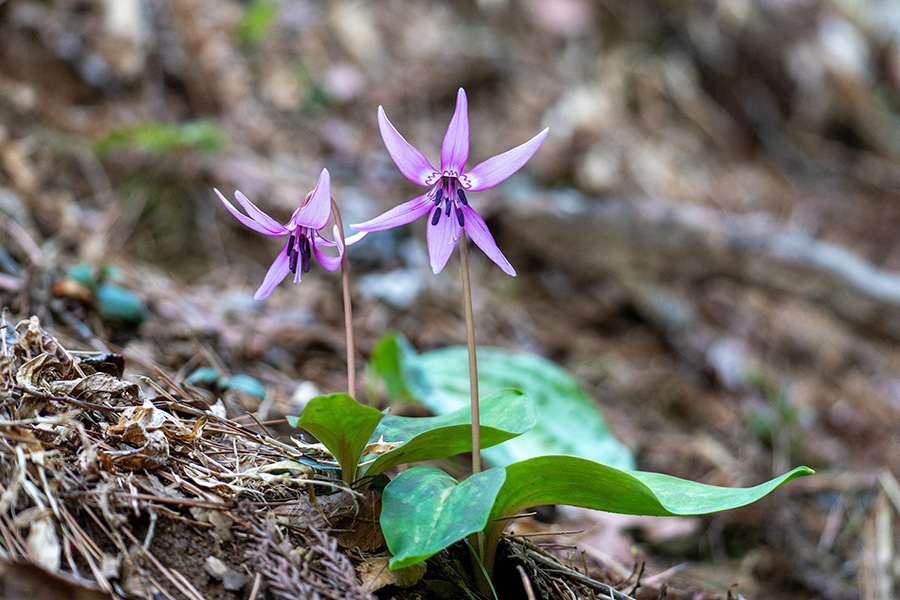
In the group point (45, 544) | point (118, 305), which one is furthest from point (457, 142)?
point (118, 305)

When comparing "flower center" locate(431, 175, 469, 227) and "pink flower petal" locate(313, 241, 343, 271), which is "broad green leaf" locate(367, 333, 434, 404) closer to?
"pink flower petal" locate(313, 241, 343, 271)

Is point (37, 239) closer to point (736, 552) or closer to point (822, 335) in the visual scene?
point (736, 552)

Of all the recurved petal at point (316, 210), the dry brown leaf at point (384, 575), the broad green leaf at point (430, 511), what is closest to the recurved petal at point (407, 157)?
the recurved petal at point (316, 210)

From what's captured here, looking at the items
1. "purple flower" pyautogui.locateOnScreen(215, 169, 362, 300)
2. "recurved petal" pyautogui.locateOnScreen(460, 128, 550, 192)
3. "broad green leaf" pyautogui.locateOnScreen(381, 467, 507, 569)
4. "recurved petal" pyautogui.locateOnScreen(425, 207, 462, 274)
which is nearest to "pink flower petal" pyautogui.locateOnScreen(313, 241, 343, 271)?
"purple flower" pyautogui.locateOnScreen(215, 169, 362, 300)

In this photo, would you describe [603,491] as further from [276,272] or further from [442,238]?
[276,272]

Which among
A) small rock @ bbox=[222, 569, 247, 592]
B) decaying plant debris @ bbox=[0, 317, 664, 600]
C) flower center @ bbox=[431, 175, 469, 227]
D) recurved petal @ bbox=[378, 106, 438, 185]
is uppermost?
recurved petal @ bbox=[378, 106, 438, 185]

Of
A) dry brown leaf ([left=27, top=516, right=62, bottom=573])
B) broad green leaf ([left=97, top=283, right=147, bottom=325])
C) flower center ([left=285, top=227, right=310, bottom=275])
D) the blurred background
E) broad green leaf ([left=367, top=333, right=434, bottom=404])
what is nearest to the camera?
dry brown leaf ([left=27, top=516, right=62, bottom=573])

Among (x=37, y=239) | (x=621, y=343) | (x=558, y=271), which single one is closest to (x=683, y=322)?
(x=621, y=343)
